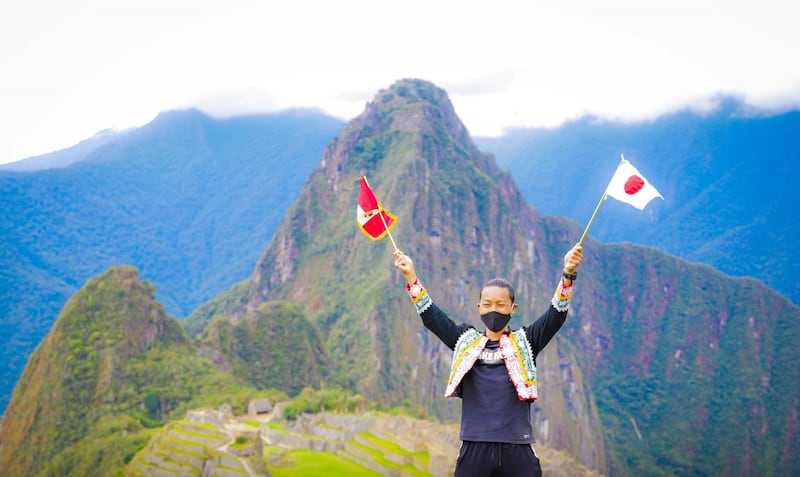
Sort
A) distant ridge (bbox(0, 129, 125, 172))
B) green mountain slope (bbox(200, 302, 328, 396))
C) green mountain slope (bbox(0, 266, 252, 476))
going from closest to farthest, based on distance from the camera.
Result: distant ridge (bbox(0, 129, 125, 172))
green mountain slope (bbox(0, 266, 252, 476))
green mountain slope (bbox(200, 302, 328, 396))

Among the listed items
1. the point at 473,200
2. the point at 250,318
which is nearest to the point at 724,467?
the point at 473,200

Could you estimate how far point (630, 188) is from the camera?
26.5 ft

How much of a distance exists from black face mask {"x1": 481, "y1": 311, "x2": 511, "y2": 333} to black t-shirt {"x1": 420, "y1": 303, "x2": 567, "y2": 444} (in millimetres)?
164

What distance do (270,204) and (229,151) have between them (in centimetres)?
1261

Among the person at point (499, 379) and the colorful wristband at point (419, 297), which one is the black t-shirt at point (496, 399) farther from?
the colorful wristband at point (419, 297)

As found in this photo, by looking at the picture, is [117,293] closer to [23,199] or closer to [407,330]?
[407,330]

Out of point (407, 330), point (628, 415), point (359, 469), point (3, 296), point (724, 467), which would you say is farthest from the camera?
point (628, 415)

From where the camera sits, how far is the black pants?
7160 millimetres

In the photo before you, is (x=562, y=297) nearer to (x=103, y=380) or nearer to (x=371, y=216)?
(x=371, y=216)

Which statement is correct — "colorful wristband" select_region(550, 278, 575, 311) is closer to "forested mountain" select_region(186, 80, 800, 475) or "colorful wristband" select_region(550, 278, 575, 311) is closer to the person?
the person

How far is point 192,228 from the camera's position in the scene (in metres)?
155

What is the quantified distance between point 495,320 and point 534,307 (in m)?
129

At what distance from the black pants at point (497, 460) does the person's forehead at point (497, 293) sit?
3.99 ft

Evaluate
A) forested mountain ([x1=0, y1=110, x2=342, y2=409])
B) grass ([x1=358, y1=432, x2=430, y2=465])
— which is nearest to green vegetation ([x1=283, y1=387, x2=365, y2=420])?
grass ([x1=358, y1=432, x2=430, y2=465])
